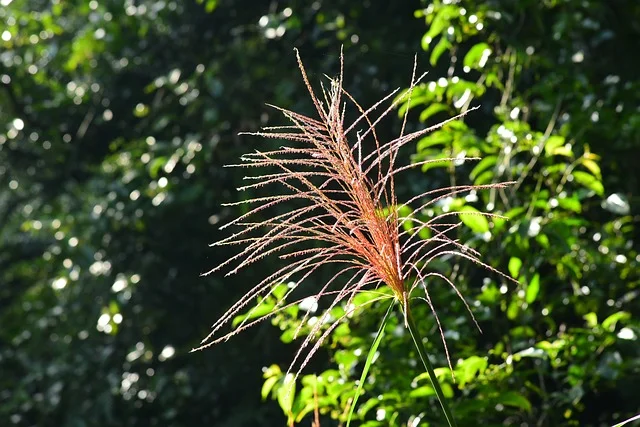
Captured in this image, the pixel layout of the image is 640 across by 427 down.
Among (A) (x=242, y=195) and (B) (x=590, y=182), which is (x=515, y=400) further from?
(A) (x=242, y=195)

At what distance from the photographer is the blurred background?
7.30 feet

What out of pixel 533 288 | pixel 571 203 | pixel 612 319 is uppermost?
pixel 571 203

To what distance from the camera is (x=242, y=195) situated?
12.4ft

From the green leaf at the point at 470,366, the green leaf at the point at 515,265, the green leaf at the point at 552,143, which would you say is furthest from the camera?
the green leaf at the point at 552,143

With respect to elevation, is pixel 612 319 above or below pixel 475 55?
below

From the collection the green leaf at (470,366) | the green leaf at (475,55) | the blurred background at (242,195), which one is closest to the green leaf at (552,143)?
the blurred background at (242,195)

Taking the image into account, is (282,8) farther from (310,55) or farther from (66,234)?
(66,234)

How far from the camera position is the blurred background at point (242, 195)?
222 centimetres

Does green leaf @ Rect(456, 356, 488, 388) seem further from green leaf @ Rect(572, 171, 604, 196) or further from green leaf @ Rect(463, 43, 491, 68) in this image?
green leaf @ Rect(463, 43, 491, 68)

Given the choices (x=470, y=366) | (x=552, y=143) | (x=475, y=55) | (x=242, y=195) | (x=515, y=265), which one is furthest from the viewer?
(x=242, y=195)

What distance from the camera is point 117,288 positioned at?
4.00 meters

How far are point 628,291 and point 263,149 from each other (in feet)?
4.87

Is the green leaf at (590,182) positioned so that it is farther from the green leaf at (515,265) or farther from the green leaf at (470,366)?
the green leaf at (470,366)

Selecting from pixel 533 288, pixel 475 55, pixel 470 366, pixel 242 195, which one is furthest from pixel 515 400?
pixel 242 195
